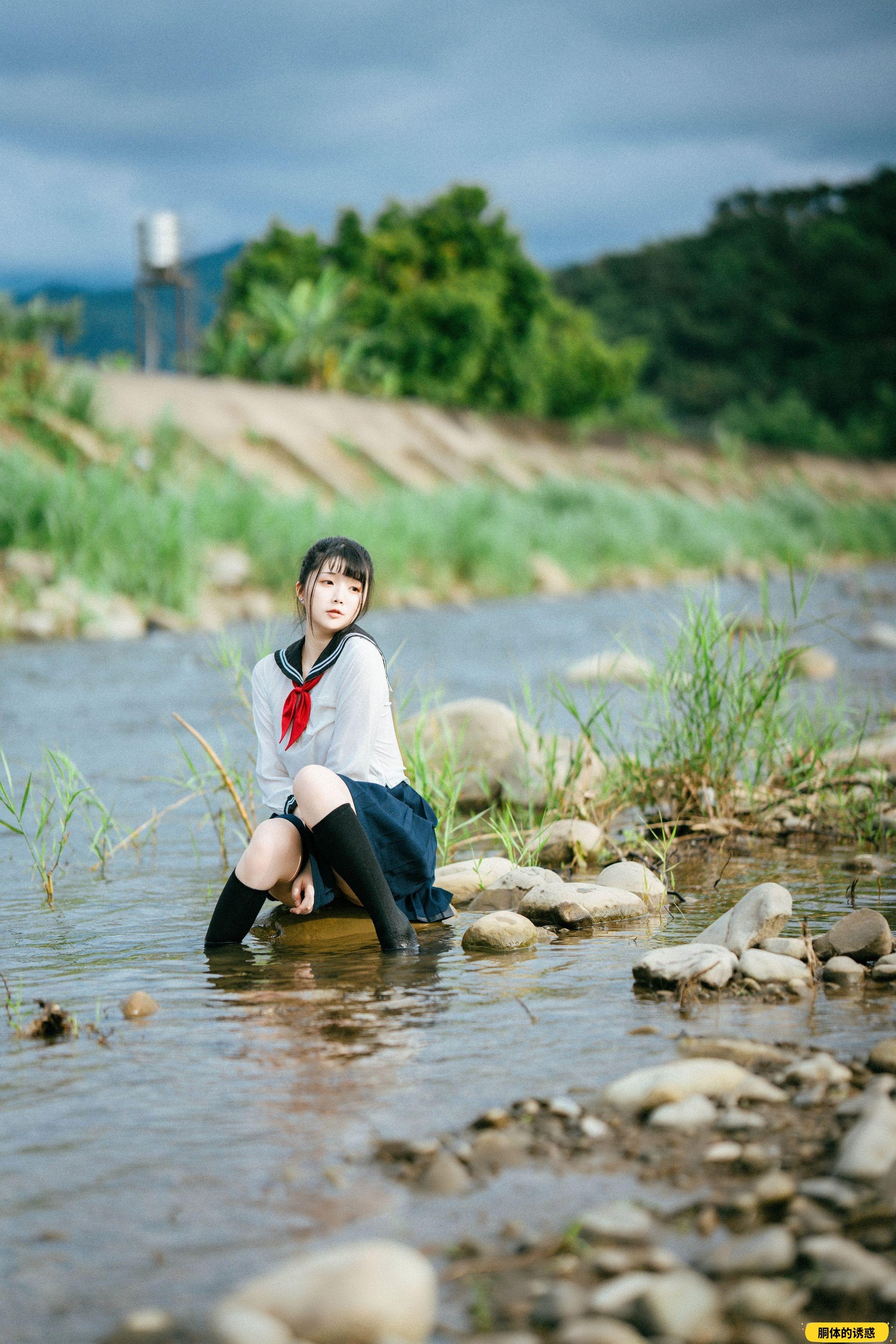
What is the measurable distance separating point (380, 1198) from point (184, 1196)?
0.30 m

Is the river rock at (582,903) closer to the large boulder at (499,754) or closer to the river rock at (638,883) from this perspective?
the river rock at (638,883)

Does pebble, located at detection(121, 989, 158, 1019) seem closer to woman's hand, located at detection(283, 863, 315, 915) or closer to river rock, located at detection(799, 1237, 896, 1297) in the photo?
woman's hand, located at detection(283, 863, 315, 915)

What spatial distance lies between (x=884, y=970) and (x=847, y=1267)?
1.36 m

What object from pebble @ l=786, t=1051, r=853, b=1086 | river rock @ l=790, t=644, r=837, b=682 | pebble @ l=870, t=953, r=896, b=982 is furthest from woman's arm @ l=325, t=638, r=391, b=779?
river rock @ l=790, t=644, r=837, b=682

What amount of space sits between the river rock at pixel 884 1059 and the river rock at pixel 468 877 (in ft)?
5.26

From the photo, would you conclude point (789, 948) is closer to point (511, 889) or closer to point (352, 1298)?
point (511, 889)

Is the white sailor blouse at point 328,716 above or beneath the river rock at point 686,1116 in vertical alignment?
above

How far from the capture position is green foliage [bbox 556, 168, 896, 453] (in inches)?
1951

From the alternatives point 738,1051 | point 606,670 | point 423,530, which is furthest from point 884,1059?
point 423,530

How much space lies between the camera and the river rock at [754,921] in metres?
3.05

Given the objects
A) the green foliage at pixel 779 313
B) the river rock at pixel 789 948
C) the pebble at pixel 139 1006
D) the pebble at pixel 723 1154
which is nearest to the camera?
the pebble at pixel 723 1154

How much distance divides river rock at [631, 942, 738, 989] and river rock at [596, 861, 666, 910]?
750 mm

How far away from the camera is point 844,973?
292 centimetres

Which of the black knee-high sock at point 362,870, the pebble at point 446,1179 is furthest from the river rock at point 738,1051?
the black knee-high sock at point 362,870
